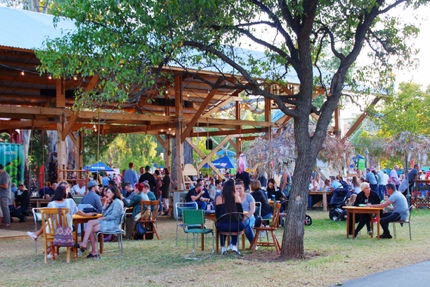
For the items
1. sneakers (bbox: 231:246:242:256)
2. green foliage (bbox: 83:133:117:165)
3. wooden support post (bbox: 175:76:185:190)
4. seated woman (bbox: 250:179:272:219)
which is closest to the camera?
sneakers (bbox: 231:246:242:256)

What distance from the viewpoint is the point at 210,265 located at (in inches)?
368

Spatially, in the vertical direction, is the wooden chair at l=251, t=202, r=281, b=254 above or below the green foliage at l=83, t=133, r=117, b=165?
below

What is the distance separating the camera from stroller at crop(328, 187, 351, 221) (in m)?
16.9

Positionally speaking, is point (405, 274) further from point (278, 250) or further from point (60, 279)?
point (60, 279)

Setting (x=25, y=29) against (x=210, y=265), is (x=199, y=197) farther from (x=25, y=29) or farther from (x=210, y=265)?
(x=25, y=29)

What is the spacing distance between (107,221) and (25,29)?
813 centimetres

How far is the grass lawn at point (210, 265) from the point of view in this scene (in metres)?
8.26

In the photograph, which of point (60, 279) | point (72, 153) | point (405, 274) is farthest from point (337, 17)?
point (72, 153)

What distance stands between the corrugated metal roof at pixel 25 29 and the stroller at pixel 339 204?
823cm

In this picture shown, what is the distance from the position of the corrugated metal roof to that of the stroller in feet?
27.0

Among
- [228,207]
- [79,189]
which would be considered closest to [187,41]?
[228,207]

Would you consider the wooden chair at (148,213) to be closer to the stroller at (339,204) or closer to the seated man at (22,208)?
the stroller at (339,204)

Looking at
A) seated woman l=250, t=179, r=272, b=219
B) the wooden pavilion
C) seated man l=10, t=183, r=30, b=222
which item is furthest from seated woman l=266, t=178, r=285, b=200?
seated man l=10, t=183, r=30, b=222

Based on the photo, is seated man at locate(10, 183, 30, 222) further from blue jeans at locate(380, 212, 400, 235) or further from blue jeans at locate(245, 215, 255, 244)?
blue jeans at locate(380, 212, 400, 235)
